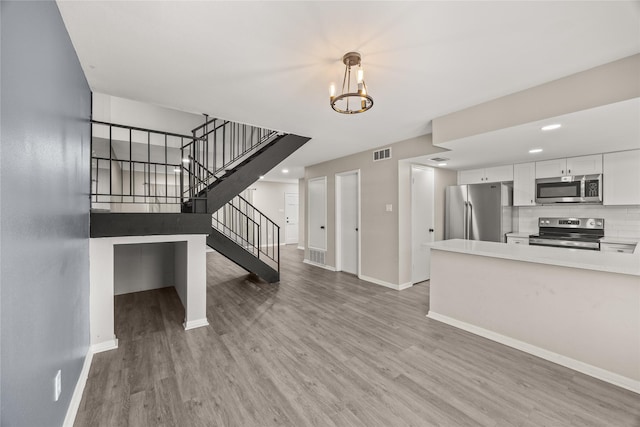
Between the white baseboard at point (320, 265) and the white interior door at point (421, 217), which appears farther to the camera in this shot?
the white baseboard at point (320, 265)

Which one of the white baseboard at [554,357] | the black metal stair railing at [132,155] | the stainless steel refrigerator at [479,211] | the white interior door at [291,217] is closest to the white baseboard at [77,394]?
the black metal stair railing at [132,155]

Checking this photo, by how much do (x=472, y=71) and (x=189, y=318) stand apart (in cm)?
388

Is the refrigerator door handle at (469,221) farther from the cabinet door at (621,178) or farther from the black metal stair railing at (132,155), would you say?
the black metal stair railing at (132,155)

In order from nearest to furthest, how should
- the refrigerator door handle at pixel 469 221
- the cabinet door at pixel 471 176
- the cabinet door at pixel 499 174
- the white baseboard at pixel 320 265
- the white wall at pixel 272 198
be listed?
1. the cabinet door at pixel 499 174
2. the refrigerator door handle at pixel 469 221
3. the cabinet door at pixel 471 176
4. the white baseboard at pixel 320 265
5. the white wall at pixel 272 198

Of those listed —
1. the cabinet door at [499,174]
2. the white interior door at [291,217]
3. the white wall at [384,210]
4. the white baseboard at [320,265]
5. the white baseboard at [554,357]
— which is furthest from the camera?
the white interior door at [291,217]

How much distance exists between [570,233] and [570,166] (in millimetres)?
1057

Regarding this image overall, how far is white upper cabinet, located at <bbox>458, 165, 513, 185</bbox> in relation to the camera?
4571mm

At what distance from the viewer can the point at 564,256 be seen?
245 centimetres

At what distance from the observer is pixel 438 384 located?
82.0 inches

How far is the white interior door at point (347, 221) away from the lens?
17.8 feet

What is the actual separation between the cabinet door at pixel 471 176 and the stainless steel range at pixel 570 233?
1.19m

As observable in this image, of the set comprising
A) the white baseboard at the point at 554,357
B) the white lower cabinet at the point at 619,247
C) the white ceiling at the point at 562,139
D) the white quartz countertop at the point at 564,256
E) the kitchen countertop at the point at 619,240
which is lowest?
the white baseboard at the point at 554,357

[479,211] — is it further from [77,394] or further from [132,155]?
[132,155]

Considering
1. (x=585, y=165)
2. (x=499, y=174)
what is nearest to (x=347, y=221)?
(x=499, y=174)
